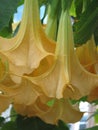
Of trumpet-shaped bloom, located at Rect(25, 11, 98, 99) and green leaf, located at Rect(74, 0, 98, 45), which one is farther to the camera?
green leaf, located at Rect(74, 0, 98, 45)

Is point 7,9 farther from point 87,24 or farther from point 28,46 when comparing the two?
point 87,24

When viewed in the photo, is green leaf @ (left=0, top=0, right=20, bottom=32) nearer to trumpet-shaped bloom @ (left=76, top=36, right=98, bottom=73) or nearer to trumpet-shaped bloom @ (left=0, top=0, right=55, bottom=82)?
trumpet-shaped bloom @ (left=0, top=0, right=55, bottom=82)

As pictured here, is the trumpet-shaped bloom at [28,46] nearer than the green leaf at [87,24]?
Yes

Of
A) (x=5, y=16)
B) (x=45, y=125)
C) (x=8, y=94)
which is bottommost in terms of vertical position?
(x=45, y=125)

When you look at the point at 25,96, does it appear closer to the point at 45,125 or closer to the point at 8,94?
the point at 8,94

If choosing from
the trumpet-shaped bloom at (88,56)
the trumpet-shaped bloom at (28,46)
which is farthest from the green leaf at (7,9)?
the trumpet-shaped bloom at (88,56)

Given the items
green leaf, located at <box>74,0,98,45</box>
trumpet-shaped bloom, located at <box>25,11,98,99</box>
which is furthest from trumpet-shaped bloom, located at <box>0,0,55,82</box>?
green leaf, located at <box>74,0,98,45</box>

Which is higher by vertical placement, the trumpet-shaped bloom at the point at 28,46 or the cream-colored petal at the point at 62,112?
the trumpet-shaped bloom at the point at 28,46

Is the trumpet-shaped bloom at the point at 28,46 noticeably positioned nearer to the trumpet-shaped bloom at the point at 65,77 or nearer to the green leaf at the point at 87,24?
the trumpet-shaped bloom at the point at 65,77

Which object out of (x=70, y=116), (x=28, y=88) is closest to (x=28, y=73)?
(x=28, y=88)
